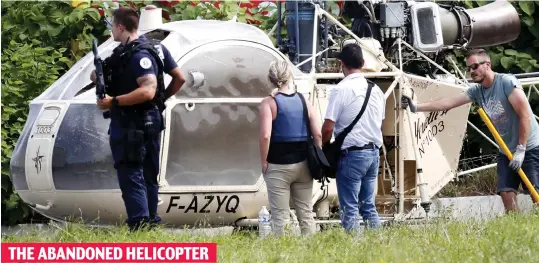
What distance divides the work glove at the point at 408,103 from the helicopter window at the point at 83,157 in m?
2.56

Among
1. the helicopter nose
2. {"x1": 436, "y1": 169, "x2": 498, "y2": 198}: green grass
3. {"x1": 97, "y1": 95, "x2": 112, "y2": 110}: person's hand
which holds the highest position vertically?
{"x1": 97, "y1": 95, "x2": 112, "y2": 110}: person's hand

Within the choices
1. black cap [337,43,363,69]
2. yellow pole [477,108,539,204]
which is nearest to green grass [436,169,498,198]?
yellow pole [477,108,539,204]

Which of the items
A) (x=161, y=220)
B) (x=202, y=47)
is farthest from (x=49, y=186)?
(x=202, y=47)

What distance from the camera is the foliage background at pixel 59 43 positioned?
12328mm

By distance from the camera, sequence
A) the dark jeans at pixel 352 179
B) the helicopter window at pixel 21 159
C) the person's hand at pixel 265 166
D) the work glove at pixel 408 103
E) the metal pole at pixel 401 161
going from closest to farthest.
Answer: the person's hand at pixel 265 166, the dark jeans at pixel 352 179, the helicopter window at pixel 21 159, the work glove at pixel 408 103, the metal pole at pixel 401 161

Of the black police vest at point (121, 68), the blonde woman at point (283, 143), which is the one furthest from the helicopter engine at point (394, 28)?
the black police vest at point (121, 68)

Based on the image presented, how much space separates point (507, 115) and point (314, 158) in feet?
7.02

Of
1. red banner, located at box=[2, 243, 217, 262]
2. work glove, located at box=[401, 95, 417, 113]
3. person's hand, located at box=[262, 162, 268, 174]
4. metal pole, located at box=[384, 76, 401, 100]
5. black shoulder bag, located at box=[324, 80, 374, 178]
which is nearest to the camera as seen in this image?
red banner, located at box=[2, 243, 217, 262]

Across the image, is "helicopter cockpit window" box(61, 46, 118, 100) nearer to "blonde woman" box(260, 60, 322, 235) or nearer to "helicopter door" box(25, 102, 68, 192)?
"helicopter door" box(25, 102, 68, 192)

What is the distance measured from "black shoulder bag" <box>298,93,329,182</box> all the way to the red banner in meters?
1.33

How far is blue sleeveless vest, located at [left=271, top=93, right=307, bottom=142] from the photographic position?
29.0 ft

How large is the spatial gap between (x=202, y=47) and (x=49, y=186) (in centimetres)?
166

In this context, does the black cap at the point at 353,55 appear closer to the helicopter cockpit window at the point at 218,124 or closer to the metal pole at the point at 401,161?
the helicopter cockpit window at the point at 218,124

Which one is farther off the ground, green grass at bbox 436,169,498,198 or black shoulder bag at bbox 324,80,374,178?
black shoulder bag at bbox 324,80,374,178
